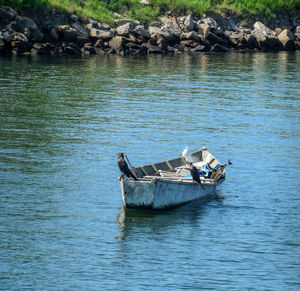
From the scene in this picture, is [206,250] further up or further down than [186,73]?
further down

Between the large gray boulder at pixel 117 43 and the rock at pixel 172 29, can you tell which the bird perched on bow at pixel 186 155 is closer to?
the large gray boulder at pixel 117 43

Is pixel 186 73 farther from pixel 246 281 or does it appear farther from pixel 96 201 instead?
pixel 246 281

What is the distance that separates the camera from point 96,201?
28.2 meters

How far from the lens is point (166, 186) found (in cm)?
2652

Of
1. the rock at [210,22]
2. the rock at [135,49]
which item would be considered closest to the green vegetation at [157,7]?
the rock at [210,22]

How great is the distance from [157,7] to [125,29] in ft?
44.9

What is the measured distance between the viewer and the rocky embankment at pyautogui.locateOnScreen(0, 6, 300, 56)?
75062mm

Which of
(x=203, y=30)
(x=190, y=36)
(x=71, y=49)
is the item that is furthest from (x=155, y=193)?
(x=203, y=30)

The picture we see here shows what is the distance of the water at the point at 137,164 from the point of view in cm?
2160

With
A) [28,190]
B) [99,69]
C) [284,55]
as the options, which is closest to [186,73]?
[99,69]

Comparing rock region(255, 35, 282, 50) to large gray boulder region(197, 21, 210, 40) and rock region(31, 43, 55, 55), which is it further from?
rock region(31, 43, 55, 55)

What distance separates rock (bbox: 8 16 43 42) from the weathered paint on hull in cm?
5074

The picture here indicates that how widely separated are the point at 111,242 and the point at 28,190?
690cm

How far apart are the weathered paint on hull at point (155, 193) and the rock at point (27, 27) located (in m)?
50.7
